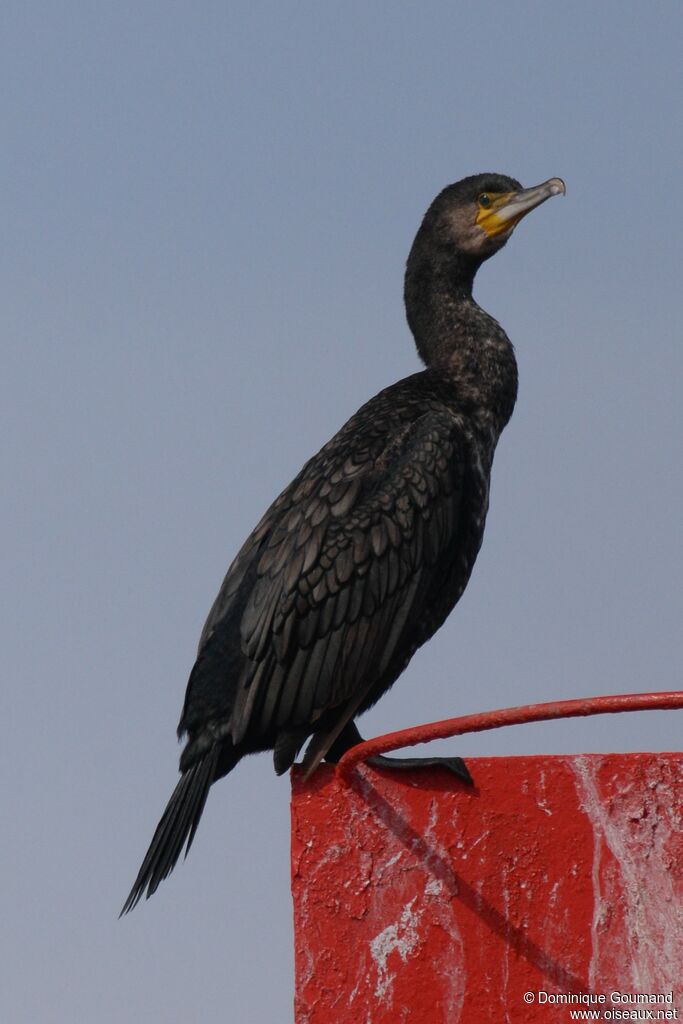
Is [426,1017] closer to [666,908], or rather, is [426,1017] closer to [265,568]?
[666,908]

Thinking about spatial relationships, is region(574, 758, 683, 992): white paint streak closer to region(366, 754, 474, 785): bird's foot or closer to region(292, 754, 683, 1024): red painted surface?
region(292, 754, 683, 1024): red painted surface

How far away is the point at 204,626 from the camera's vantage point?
562 cm

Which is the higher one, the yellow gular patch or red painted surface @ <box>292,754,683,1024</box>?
the yellow gular patch

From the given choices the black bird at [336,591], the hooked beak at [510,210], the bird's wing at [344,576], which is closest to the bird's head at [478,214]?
the hooked beak at [510,210]

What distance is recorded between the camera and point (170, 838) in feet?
16.7

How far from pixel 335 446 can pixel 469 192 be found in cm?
154

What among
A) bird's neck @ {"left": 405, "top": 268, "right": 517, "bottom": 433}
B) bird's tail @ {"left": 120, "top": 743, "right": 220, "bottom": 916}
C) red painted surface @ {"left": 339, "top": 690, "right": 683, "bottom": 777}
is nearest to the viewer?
red painted surface @ {"left": 339, "top": 690, "right": 683, "bottom": 777}

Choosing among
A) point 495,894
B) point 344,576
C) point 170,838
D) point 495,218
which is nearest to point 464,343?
point 495,218

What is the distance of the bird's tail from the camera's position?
509 centimetres

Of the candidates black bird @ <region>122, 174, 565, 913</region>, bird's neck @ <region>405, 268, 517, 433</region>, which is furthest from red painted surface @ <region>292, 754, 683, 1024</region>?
bird's neck @ <region>405, 268, 517, 433</region>

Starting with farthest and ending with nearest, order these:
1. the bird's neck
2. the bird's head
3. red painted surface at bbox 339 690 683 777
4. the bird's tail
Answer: the bird's head → the bird's neck → the bird's tail → red painted surface at bbox 339 690 683 777

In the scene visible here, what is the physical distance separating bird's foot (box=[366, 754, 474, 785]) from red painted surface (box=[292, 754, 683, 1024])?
27mm

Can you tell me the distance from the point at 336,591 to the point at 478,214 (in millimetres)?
2069

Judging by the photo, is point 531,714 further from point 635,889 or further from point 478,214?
point 478,214
